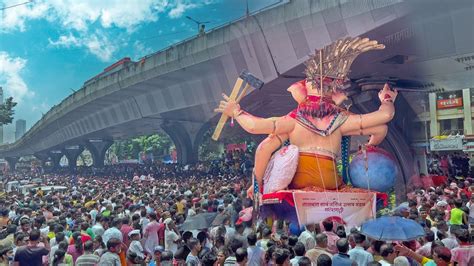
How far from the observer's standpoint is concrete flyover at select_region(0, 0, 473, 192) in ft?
38.6

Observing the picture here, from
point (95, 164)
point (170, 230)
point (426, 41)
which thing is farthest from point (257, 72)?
point (95, 164)

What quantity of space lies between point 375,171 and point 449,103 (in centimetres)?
2768

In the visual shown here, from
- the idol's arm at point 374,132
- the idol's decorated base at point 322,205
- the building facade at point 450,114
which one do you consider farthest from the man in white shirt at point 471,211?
the building facade at point 450,114

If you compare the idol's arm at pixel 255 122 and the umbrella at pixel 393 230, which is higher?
the idol's arm at pixel 255 122

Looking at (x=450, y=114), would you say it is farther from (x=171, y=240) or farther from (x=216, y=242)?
(x=216, y=242)

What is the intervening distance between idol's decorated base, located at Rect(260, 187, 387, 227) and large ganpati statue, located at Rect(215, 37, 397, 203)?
537 millimetres

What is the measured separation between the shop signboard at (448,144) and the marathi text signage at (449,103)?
10004 millimetres

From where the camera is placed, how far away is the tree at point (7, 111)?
26.2 m

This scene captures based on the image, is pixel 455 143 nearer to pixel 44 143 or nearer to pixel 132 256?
pixel 132 256

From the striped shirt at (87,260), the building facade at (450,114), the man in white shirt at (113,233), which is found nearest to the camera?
the striped shirt at (87,260)

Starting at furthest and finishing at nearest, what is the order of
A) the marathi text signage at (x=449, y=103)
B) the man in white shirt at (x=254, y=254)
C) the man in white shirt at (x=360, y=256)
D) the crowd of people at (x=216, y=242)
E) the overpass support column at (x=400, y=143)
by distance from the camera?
the marathi text signage at (x=449, y=103) < the overpass support column at (x=400, y=143) < the man in white shirt at (x=254, y=254) < the man in white shirt at (x=360, y=256) < the crowd of people at (x=216, y=242)

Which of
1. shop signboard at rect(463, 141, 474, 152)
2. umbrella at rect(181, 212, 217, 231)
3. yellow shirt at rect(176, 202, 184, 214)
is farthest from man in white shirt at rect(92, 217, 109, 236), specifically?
shop signboard at rect(463, 141, 474, 152)

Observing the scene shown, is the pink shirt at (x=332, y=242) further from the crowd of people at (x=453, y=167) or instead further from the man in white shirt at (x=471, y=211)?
the crowd of people at (x=453, y=167)

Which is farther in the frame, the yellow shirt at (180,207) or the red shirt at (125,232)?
the yellow shirt at (180,207)
